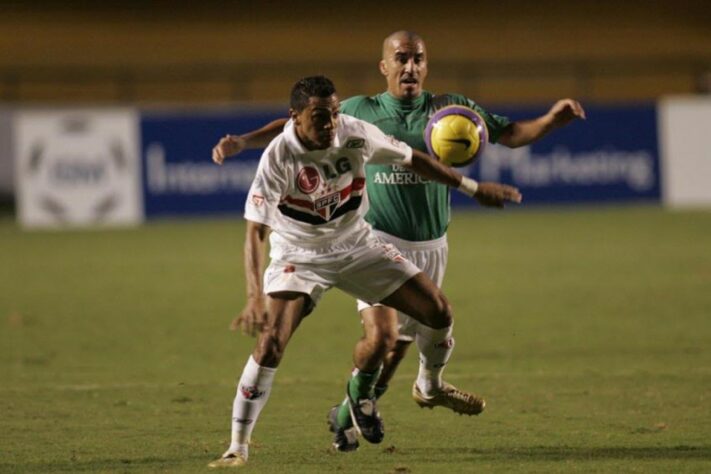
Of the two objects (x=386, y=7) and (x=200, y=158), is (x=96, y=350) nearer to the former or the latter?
(x=200, y=158)

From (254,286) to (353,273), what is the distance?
0.86 meters

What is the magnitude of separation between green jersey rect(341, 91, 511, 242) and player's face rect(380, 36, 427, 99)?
0.08 metres

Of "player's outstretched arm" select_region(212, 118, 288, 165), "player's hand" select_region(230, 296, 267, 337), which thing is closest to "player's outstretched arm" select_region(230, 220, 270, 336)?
"player's hand" select_region(230, 296, 267, 337)

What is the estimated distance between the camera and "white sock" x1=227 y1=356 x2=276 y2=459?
268 inches

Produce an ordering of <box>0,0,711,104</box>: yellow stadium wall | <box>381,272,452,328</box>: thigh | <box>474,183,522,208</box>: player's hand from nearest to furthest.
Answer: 1. <box>474,183,522,208</box>: player's hand
2. <box>381,272,452,328</box>: thigh
3. <box>0,0,711,104</box>: yellow stadium wall

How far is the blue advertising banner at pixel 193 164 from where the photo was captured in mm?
21625

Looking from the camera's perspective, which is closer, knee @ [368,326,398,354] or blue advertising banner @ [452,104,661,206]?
knee @ [368,326,398,354]

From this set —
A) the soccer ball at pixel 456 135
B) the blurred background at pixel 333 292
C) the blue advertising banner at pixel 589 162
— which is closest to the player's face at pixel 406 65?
the soccer ball at pixel 456 135

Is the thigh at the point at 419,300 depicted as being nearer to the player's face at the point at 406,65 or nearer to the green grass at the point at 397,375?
the green grass at the point at 397,375

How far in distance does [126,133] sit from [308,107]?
1492cm

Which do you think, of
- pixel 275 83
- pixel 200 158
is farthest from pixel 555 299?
pixel 275 83

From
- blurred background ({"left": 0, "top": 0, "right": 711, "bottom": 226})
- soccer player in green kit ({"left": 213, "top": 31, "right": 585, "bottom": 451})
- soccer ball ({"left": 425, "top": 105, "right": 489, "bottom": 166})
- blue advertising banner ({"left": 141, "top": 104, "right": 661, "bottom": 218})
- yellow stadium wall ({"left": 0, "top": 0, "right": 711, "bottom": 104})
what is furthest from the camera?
yellow stadium wall ({"left": 0, "top": 0, "right": 711, "bottom": 104})

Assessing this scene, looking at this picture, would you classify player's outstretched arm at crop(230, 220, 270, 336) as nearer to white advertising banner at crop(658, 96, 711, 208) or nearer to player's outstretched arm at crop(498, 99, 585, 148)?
player's outstretched arm at crop(498, 99, 585, 148)

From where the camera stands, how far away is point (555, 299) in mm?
13797
